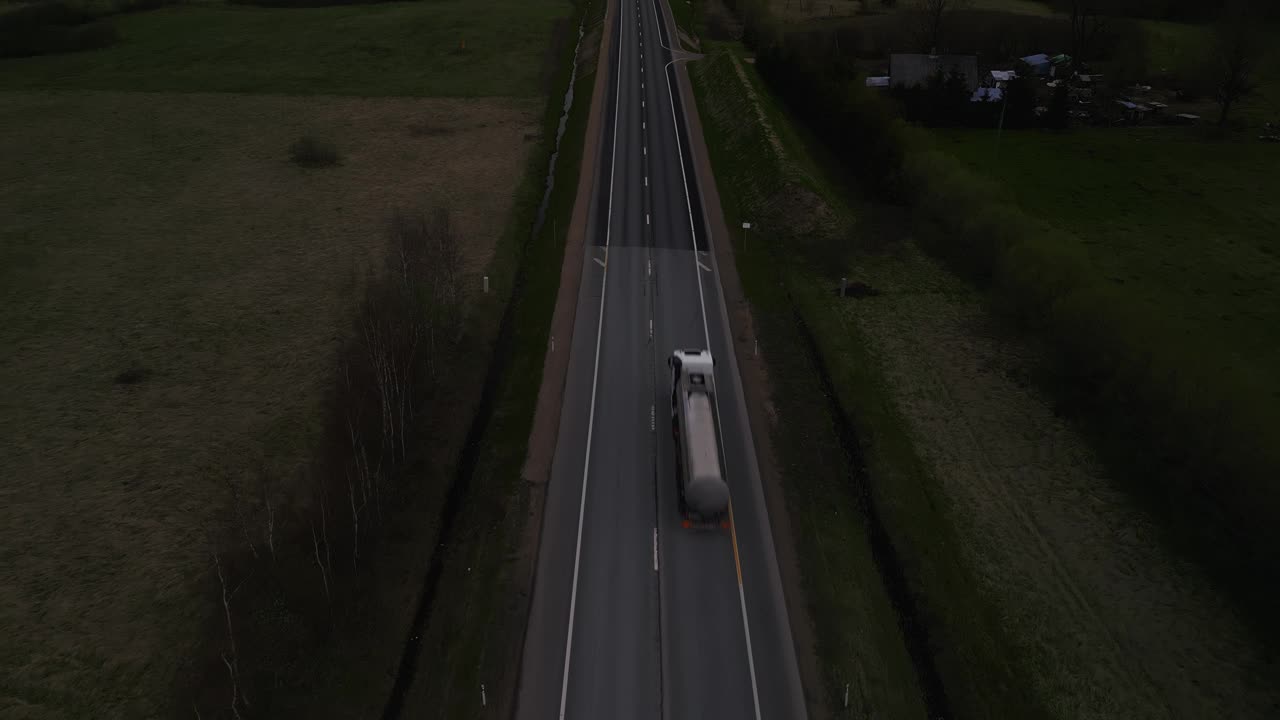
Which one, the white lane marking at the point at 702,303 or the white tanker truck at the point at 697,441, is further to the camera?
the white tanker truck at the point at 697,441

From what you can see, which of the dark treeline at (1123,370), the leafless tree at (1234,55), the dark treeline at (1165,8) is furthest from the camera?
the dark treeline at (1165,8)

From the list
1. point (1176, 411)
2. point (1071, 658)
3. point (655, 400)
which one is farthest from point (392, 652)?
point (1176, 411)

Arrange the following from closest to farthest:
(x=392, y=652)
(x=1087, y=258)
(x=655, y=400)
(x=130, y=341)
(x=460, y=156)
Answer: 1. (x=392, y=652)
2. (x=655, y=400)
3. (x=130, y=341)
4. (x=1087, y=258)
5. (x=460, y=156)

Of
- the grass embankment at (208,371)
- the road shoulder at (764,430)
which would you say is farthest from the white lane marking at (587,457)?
the road shoulder at (764,430)

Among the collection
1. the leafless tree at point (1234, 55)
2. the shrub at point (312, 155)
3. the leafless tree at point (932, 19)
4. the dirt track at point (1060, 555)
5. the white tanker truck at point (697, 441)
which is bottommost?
the dirt track at point (1060, 555)

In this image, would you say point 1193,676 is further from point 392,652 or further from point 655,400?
point 392,652

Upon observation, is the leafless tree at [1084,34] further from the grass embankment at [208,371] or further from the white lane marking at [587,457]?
the white lane marking at [587,457]
